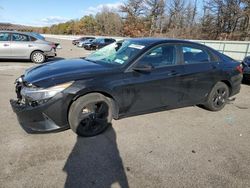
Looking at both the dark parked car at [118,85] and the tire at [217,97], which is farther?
the tire at [217,97]

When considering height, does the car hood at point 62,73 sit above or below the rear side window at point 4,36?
below

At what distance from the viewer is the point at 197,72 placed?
464 cm

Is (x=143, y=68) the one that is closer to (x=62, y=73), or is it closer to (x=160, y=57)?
(x=160, y=57)

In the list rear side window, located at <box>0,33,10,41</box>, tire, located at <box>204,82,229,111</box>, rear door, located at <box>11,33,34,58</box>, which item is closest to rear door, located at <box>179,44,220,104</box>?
tire, located at <box>204,82,229,111</box>

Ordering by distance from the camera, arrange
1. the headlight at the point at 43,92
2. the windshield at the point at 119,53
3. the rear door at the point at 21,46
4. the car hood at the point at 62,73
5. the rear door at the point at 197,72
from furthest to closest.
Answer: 1. the rear door at the point at 21,46
2. the rear door at the point at 197,72
3. the windshield at the point at 119,53
4. the car hood at the point at 62,73
5. the headlight at the point at 43,92

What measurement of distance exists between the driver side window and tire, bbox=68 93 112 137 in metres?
0.94

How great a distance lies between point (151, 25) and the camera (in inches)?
2089

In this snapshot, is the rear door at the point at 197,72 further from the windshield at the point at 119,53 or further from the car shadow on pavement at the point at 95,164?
the car shadow on pavement at the point at 95,164

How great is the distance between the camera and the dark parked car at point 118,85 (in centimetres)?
343

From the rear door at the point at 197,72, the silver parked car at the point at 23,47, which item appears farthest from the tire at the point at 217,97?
the silver parked car at the point at 23,47

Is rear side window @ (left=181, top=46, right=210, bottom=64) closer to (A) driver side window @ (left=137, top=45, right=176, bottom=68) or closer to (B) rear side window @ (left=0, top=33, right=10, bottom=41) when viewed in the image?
(A) driver side window @ (left=137, top=45, right=176, bottom=68)

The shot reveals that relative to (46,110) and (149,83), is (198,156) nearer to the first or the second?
(149,83)

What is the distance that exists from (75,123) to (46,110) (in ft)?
1.65

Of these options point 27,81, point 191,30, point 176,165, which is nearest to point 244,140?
point 176,165
